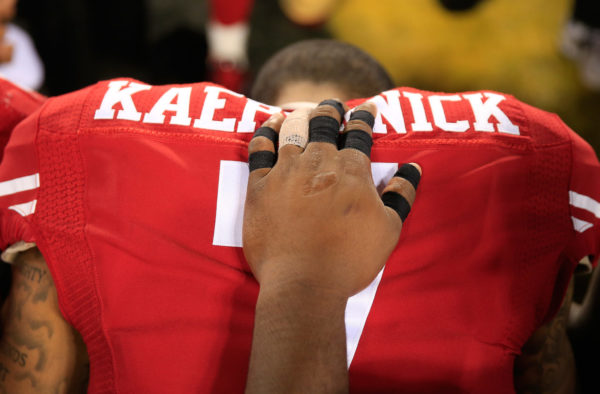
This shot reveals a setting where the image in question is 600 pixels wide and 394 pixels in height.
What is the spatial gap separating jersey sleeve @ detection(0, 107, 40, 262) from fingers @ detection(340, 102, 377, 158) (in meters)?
0.50

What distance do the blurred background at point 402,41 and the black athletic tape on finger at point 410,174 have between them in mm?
1564

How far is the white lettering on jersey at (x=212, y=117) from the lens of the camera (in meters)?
0.84

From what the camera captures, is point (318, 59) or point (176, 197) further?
point (318, 59)

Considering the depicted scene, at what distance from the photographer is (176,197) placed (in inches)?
32.2

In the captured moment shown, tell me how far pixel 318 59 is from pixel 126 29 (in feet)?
4.60

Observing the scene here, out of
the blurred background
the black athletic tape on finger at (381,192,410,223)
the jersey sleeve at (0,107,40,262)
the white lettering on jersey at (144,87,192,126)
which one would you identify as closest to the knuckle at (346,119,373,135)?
the black athletic tape on finger at (381,192,410,223)

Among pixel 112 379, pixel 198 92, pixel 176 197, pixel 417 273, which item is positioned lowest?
pixel 112 379

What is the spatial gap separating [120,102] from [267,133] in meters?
0.25

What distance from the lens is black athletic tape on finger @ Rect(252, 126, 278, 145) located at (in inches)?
32.2

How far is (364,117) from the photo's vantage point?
2.72 ft

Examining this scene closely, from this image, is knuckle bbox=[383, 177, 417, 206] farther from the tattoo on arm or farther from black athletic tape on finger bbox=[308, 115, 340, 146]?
the tattoo on arm

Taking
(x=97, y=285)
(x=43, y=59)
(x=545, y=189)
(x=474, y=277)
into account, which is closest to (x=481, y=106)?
(x=545, y=189)

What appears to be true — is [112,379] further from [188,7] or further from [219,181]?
[188,7]

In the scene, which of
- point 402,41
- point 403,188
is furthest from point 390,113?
point 402,41
